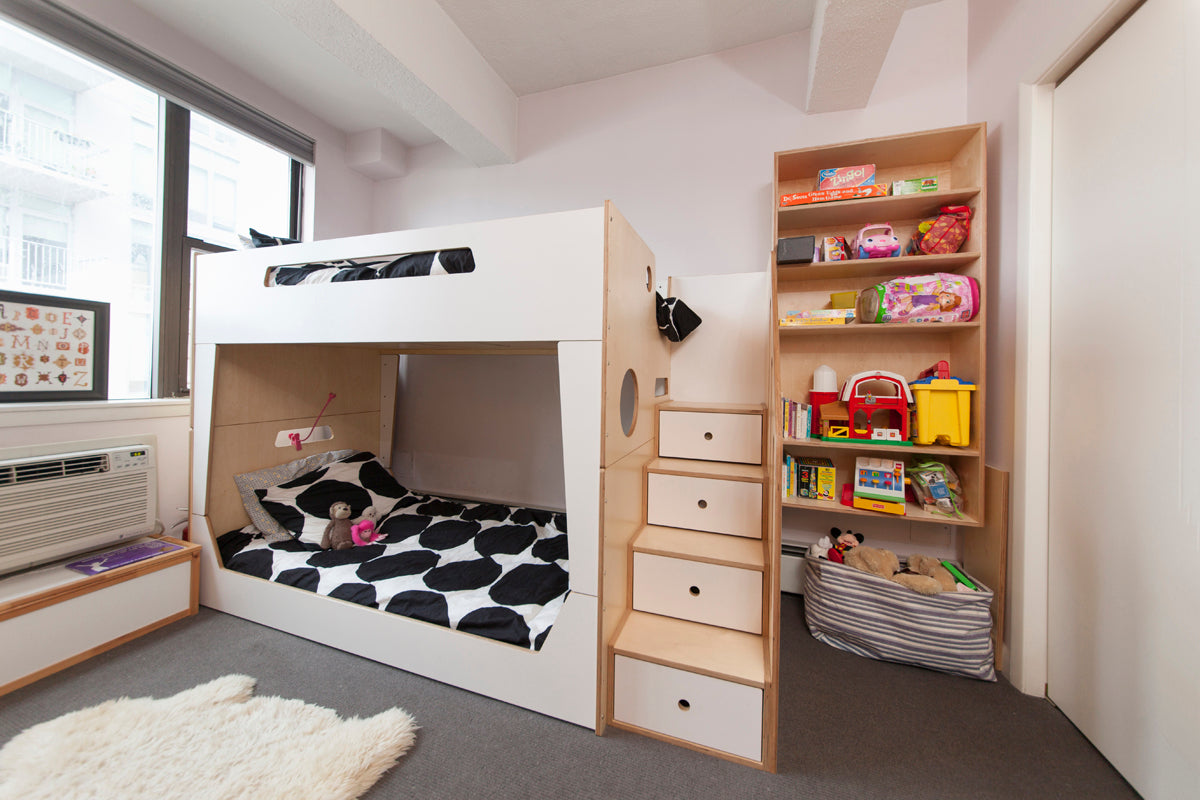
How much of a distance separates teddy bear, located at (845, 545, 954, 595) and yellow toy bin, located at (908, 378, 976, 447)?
1.55 feet

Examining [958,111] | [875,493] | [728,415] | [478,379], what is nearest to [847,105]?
[958,111]

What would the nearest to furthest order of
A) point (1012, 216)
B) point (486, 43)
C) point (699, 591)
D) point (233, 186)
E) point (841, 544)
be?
point (699, 591)
point (1012, 216)
point (841, 544)
point (486, 43)
point (233, 186)

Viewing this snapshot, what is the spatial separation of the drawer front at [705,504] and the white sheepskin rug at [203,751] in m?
1.02

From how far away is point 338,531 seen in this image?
187 centimetres

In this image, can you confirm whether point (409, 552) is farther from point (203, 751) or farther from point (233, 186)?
point (233, 186)

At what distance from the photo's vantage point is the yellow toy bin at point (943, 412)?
1.62 m

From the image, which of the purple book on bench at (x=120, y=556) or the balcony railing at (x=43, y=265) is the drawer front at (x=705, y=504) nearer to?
the purple book on bench at (x=120, y=556)

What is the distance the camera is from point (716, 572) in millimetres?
1323

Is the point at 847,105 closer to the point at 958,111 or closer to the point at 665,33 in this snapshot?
the point at 958,111

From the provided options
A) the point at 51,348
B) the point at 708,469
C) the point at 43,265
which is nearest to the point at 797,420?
the point at 708,469

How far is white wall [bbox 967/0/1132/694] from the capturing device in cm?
135

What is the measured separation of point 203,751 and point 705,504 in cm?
158

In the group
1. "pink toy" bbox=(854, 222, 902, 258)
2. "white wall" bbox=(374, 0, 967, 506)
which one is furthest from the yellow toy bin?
"white wall" bbox=(374, 0, 967, 506)

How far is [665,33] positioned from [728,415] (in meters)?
1.87
